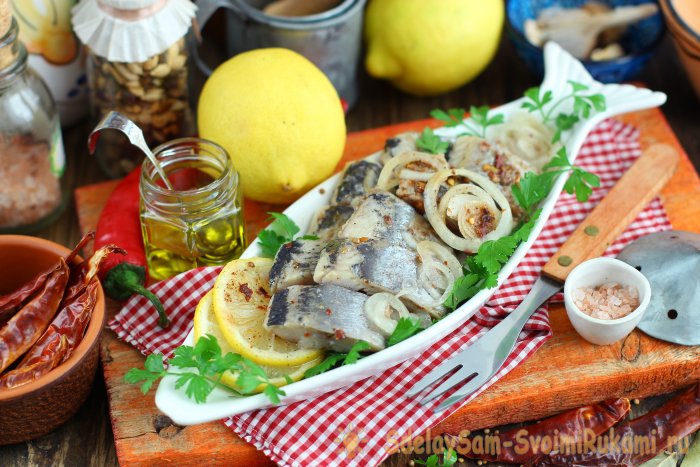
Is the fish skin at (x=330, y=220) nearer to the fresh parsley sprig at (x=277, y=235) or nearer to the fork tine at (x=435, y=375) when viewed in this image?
the fresh parsley sprig at (x=277, y=235)

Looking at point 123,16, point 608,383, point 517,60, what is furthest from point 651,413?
point 123,16

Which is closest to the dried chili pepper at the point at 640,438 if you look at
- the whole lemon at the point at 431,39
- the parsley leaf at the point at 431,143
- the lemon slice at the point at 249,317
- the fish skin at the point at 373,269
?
the fish skin at the point at 373,269

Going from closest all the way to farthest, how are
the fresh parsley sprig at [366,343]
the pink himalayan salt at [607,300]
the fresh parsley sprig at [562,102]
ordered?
the fresh parsley sprig at [366,343] < the pink himalayan salt at [607,300] < the fresh parsley sprig at [562,102]

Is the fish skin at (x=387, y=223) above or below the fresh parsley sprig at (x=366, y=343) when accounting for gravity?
above

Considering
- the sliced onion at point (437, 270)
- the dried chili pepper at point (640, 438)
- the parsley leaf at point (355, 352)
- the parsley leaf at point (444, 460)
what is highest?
the sliced onion at point (437, 270)

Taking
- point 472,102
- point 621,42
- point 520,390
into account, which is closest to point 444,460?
point 520,390

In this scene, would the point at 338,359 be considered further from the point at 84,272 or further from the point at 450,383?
the point at 84,272

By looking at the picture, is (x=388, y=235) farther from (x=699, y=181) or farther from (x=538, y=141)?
(x=699, y=181)

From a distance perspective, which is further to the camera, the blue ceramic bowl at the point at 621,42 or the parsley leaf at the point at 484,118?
the blue ceramic bowl at the point at 621,42
